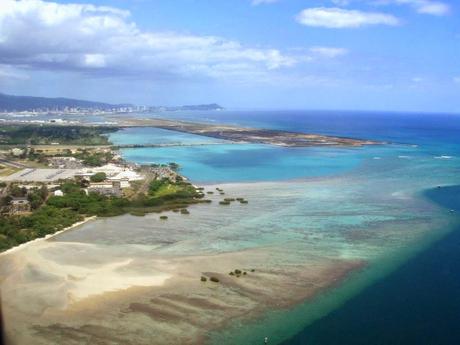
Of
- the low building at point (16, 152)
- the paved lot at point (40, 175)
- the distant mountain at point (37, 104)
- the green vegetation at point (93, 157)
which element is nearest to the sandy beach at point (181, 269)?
the paved lot at point (40, 175)

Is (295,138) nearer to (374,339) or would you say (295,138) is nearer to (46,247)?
(46,247)

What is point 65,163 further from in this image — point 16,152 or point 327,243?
point 327,243

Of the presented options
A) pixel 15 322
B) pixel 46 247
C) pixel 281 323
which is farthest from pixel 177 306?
pixel 46 247

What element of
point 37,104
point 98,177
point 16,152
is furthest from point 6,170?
point 37,104

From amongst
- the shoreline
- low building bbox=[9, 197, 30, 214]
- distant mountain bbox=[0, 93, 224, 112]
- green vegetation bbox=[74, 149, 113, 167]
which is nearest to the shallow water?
the shoreline

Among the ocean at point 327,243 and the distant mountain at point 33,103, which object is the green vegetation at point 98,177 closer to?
the ocean at point 327,243

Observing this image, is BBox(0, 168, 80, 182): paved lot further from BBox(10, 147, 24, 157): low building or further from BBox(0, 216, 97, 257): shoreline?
BBox(0, 216, 97, 257): shoreline
